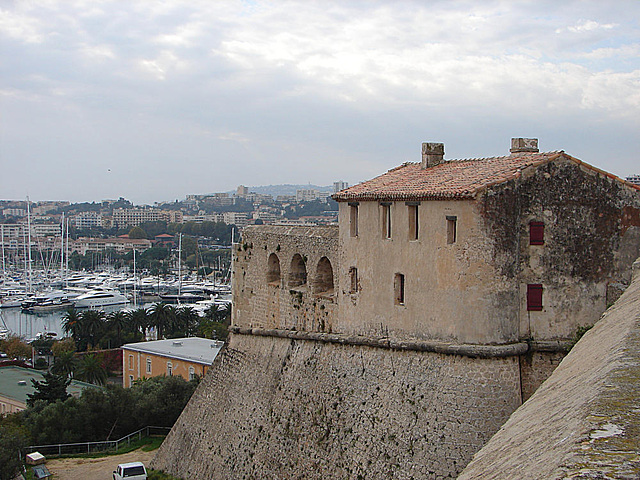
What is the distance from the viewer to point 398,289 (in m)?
19.6

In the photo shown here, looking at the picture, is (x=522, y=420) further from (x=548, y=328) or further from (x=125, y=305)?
(x=125, y=305)

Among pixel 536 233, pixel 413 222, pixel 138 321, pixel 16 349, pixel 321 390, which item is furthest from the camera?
pixel 138 321

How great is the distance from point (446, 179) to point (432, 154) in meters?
2.98

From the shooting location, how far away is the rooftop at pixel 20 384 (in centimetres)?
4609

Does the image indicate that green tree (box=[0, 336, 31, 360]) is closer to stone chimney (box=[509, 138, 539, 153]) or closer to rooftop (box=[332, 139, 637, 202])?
rooftop (box=[332, 139, 637, 202])

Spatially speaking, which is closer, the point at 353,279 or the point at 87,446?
the point at 353,279

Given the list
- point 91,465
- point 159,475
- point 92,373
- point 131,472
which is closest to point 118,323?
point 92,373

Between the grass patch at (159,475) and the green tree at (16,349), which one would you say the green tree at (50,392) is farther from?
the green tree at (16,349)

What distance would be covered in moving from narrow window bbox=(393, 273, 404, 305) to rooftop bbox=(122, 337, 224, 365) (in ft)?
96.5

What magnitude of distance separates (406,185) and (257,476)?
1009cm

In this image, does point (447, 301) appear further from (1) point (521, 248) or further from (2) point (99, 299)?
(2) point (99, 299)

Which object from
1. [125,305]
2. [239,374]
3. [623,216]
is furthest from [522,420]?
[125,305]

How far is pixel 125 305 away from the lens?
13662cm

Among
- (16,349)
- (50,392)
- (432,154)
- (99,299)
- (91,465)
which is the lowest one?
(99,299)
